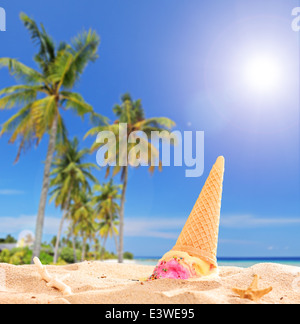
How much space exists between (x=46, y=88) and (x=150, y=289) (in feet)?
45.1

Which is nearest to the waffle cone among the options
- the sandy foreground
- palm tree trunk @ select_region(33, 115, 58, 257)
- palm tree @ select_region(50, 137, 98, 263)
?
the sandy foreground

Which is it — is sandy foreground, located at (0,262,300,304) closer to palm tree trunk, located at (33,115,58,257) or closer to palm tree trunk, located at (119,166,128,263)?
palm tree trunk, located at (33,115,58,257)

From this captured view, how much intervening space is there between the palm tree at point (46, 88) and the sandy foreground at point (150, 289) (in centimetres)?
994

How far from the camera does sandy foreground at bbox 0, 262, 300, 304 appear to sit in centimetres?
288

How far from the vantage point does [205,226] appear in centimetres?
485

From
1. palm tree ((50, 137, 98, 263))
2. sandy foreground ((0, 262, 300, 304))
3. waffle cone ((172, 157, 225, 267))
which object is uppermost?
palm tree ((50, 137, 98, 263))

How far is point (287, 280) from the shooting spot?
438 cm

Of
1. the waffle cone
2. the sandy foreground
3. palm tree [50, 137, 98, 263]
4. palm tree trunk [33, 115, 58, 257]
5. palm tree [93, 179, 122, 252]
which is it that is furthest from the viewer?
palm tree [93, 179, 122, 252]

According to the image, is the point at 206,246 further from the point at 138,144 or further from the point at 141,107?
the point at 141,107

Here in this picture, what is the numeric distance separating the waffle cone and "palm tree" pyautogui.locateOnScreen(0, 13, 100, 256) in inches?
397

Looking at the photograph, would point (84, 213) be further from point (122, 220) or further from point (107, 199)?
point (122, 220)

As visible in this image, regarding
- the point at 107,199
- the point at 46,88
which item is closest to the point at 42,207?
the point at 46,88

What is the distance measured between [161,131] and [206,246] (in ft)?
47.0
